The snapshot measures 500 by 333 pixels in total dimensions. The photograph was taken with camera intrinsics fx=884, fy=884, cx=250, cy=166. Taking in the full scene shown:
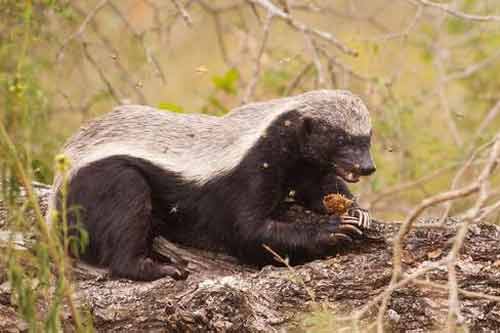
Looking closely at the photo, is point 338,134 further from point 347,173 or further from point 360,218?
point 360,218

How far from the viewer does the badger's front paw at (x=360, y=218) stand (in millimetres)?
4781

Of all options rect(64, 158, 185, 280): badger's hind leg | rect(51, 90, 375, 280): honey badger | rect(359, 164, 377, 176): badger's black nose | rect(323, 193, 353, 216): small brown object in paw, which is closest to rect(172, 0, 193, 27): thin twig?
rect(51, 90, 375, 280): honey badger

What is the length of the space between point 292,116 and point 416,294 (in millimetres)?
1287

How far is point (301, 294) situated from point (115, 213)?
118 cm

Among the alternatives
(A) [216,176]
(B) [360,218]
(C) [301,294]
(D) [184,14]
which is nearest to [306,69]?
(D) [184,14]

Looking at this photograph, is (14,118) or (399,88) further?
(399,88)

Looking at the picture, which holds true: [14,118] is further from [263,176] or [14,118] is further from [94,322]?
[263,176]

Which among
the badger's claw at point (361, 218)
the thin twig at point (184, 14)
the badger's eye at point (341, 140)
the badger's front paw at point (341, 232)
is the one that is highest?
the thin twig at point (184, 14)

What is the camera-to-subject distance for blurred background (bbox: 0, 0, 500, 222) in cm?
693

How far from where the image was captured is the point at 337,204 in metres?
5.11

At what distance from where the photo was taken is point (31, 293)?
3.77 m

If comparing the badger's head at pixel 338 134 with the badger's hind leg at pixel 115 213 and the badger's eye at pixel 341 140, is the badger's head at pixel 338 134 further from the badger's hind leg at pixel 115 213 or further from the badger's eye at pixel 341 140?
the badger's hind leg at pixel 115 213

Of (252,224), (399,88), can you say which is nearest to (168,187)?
(252,224)

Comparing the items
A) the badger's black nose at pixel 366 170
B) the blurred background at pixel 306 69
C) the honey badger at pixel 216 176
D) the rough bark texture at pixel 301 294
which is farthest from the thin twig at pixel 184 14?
the rough bark texture at pixel 301 294
